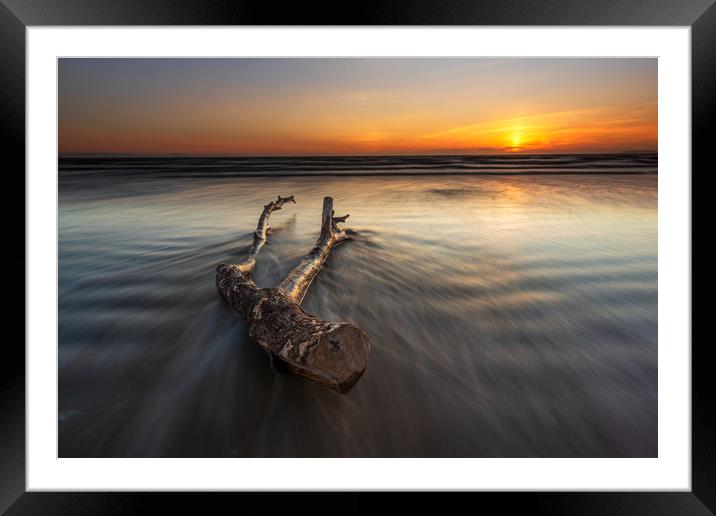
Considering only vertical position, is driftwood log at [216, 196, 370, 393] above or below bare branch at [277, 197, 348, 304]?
below

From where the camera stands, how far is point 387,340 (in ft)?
7.19

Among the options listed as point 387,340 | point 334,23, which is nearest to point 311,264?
point 387,340

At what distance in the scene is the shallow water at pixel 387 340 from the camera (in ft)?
5.59

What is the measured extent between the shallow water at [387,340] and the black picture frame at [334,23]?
21 centimetres

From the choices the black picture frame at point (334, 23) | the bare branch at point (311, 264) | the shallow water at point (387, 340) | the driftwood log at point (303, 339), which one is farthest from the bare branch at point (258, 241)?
the black picture frame at point (334, 23)

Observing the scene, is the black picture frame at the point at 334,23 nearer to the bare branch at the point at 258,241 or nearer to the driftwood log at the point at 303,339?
the driftwood log at the point at 303,339

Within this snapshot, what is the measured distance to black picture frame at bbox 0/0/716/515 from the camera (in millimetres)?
1700

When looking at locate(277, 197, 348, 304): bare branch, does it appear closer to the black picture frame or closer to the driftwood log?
the driftwood log

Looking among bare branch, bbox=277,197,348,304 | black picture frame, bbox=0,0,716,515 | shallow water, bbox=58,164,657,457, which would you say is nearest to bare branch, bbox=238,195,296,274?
shallow water, bbox=58,164,657,457

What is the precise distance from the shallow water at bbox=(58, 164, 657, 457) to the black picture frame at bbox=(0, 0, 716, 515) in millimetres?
210

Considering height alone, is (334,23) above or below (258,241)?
above

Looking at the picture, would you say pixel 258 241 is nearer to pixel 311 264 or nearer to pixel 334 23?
pixel 311 264

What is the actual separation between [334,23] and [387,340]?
1678 millimetres

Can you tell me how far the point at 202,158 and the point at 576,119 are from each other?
4238 millimetres
